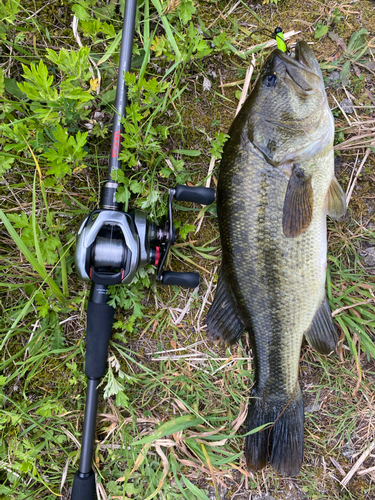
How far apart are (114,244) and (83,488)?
1.61m

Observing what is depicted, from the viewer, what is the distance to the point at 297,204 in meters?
1.90

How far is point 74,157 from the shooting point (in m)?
1.88

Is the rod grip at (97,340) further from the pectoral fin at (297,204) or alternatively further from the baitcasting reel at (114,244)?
the pectoral fin at (297,204)

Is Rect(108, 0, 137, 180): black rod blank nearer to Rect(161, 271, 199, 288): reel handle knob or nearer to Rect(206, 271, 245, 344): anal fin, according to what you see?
Rect(161, 271, 199, 288): reel handle knob

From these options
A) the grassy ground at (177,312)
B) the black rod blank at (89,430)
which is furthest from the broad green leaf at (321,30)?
the black rod blank at (89,430)

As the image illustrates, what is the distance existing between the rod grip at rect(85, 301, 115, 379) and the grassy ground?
168 mm

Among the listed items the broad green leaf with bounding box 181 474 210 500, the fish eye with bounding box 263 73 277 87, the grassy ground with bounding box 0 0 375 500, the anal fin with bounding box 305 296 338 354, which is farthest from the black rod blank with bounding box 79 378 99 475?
the fish eye with bounding box 263 73 277 87

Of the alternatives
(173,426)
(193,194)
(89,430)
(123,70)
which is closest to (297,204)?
(193,194)

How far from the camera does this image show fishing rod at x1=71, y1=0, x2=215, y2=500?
176 centimetres

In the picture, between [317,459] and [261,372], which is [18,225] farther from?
[317,459]

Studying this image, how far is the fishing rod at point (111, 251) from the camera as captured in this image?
176cm

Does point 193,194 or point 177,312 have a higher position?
point 193,194

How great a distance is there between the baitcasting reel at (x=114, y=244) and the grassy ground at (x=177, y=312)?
0.32m

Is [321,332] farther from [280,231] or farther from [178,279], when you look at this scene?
[178,279]
